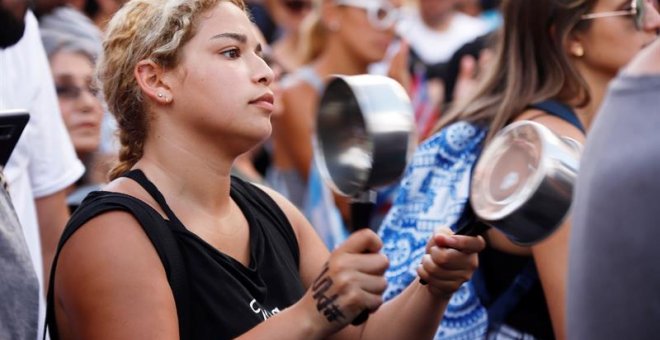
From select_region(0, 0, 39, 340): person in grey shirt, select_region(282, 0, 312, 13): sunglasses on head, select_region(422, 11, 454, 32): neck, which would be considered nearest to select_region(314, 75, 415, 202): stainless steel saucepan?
select_region(0, 0, 39, 340): person in grey shirt

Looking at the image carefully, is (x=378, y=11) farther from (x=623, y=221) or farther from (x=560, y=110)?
(x=623, y=221)

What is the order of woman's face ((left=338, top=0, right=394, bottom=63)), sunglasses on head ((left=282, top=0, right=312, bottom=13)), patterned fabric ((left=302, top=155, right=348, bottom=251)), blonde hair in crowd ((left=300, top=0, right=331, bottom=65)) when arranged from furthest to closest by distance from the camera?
sunglasses on head ((left=282, top=0, right=312, bottom=13)), blonde hair in crowd ((left=300, top=0, right=331, bottom=65)), woman's face ((left=338, top=0, right=394, bottom=63)), patterned fabric ((left=302, top=155, right=348, bottom=251))

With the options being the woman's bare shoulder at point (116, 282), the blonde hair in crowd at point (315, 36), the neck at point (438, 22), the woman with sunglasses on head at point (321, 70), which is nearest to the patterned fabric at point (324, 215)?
the woman with sunglasses on head at point (321, 70)

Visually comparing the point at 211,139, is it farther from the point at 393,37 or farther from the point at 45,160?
the point at 393,37

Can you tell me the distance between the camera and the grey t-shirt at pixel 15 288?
2348 mm

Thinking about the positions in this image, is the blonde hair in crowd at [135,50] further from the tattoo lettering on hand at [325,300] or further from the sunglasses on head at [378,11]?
the sunglasses on head at [378,11]

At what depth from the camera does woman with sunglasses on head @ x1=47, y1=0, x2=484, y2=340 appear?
251cm

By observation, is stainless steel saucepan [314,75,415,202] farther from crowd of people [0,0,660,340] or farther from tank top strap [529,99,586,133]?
tank top strap [529,99,586,133]

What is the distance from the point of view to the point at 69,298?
259cm

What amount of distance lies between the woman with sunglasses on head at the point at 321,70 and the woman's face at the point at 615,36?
103 inches

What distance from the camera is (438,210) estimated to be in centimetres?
353

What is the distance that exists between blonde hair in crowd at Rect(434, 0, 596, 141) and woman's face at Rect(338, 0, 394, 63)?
2.60m

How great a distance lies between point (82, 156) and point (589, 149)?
10.0 feet

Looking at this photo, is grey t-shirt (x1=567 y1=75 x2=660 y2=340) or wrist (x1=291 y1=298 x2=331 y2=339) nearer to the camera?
grey t-shirt (x1=567 y1=75 x2=660 y2=340)
